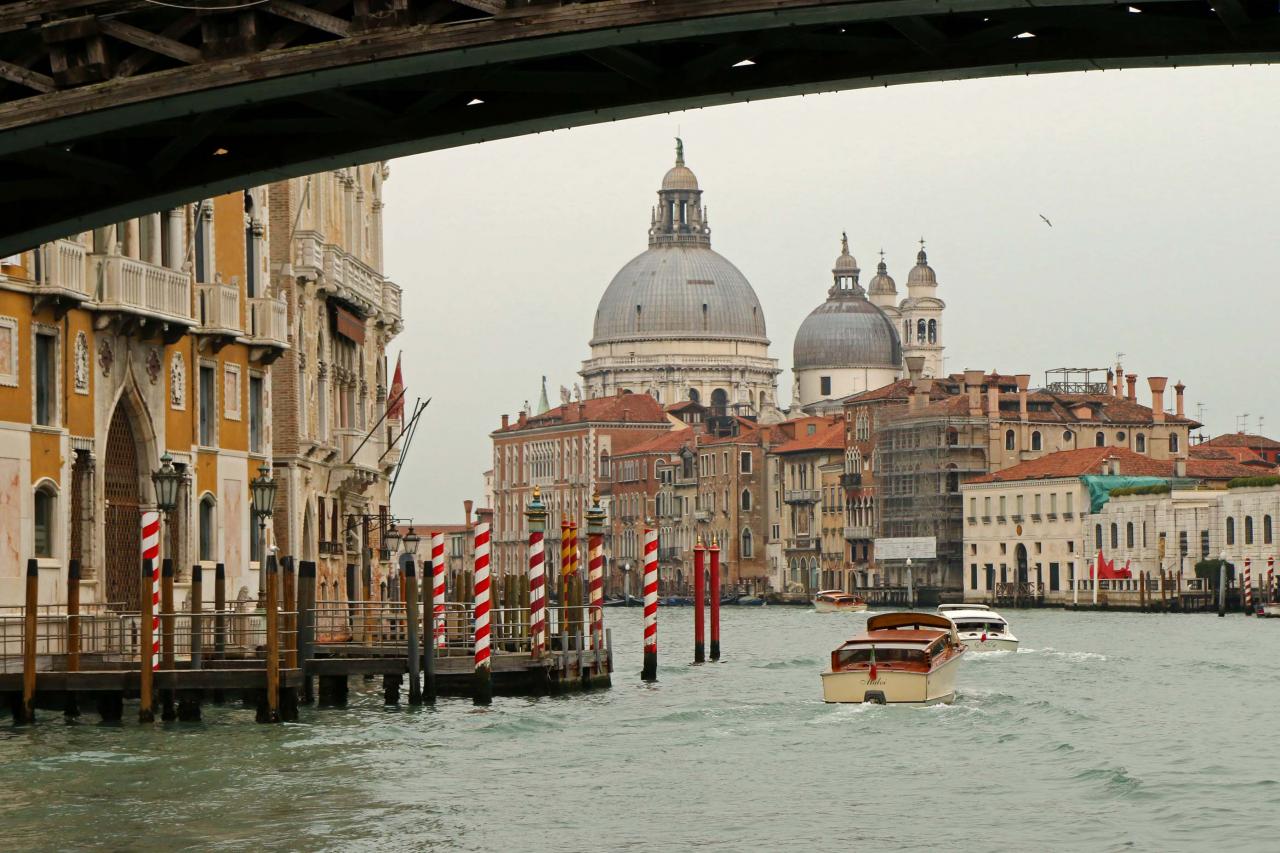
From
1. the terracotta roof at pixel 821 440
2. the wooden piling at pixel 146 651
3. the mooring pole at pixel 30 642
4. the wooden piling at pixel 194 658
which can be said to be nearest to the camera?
the mooring pole at pixel 30 642

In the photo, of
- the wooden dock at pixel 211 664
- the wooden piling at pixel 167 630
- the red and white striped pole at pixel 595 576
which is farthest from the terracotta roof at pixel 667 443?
the wooden piling at pixel 167 630

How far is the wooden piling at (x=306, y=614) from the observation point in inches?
944

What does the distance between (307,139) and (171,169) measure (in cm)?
84

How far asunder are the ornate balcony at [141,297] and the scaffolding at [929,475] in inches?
3444

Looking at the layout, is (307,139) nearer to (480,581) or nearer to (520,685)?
(480,581)

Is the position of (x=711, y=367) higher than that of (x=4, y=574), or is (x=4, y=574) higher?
(x=711, y=367)

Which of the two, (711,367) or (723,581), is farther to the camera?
(711,367)

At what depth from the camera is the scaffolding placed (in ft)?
375

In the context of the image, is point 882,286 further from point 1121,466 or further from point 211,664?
point 211,664

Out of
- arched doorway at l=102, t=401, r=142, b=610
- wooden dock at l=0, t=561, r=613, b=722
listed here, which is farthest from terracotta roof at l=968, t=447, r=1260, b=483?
arched doorway at l=102, t=401, r=142, b=610

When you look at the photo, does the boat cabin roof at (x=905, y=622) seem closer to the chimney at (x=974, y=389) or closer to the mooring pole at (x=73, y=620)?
the mooring pole at (x=73, y=620)

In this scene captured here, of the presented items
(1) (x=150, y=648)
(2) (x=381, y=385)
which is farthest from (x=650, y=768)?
(2) (x=381, y=385)

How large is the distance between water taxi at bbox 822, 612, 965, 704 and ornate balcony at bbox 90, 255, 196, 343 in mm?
8378

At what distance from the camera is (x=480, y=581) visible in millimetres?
27344
